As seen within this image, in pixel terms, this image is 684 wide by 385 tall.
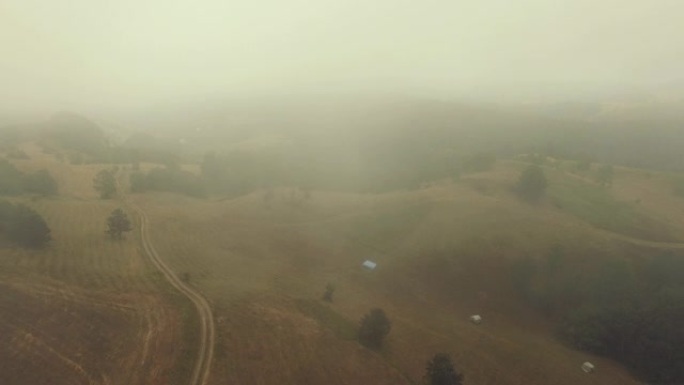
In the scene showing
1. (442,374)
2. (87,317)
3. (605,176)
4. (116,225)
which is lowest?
(442,374)

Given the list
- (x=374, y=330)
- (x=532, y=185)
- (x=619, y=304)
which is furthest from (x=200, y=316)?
(x=532, y=185)

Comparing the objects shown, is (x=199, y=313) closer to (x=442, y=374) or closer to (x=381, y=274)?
(x=442, y=374)

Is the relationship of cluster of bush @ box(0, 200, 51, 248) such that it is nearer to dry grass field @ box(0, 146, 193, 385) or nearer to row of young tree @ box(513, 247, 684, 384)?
dry grass field @ box(0, 146, 193, 385)

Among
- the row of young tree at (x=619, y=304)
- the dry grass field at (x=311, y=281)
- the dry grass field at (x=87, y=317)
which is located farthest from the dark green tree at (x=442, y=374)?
the row of young tree at (x=619, y=304)

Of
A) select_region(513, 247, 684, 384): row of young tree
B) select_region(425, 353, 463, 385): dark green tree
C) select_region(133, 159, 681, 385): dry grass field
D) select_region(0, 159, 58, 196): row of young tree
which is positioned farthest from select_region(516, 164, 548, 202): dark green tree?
select_region(0, 159, 58, 196): row of young tree

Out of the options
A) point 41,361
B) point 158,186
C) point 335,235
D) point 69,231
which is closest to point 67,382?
point 41,361
